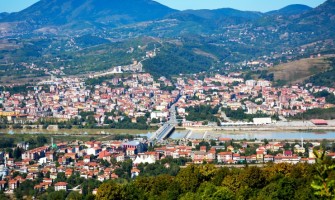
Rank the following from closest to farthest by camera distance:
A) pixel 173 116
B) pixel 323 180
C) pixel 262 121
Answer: pixel 323 180
pixel 262 121
pixel 173 116

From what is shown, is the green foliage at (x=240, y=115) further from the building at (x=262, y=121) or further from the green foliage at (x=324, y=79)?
the green foliage at (x=324, y=79)

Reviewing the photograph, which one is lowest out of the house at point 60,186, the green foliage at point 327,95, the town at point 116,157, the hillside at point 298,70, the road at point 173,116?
the house at point 60,186

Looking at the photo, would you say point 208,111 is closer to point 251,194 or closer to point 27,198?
point 27,198

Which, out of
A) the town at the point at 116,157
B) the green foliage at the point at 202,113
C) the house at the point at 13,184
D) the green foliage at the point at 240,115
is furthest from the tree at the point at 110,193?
the green foliage at the point at 240,115

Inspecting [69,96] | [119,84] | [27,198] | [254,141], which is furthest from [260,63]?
[27,198]

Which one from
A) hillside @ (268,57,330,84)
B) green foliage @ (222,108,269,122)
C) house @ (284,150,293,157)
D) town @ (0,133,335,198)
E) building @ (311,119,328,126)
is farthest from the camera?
hillside @ (268,57,330,84)

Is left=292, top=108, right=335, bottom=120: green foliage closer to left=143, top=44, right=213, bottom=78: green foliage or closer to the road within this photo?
the road

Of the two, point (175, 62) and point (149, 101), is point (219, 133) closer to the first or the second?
point (149, 101)

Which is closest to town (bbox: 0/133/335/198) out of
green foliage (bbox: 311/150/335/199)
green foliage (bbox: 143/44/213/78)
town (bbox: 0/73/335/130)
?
town (bbox: 0/73/335/130)

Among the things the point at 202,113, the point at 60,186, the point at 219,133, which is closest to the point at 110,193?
the point at 60,186
